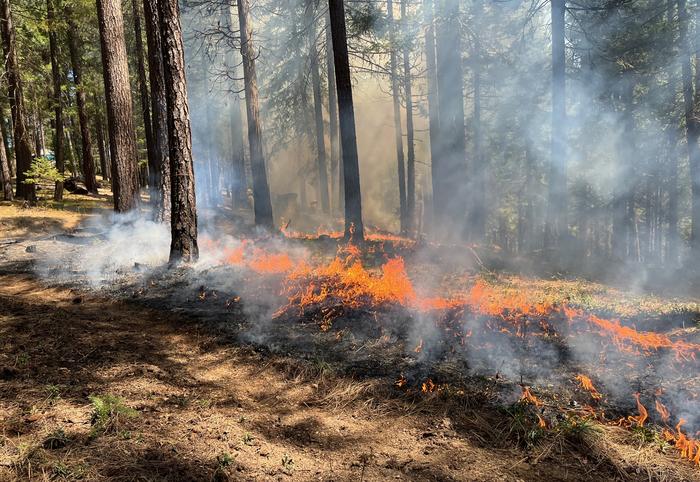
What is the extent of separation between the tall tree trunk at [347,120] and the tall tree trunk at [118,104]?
628cm

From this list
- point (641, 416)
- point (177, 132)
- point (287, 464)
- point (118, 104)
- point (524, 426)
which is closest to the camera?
point (287, 464)

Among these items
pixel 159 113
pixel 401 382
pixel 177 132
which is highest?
pixel 159 113

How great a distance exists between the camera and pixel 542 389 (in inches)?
170

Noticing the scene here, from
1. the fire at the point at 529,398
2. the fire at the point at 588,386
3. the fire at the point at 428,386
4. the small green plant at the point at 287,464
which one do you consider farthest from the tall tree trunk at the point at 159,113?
the fire at the point at 588,386

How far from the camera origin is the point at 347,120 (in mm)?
11188

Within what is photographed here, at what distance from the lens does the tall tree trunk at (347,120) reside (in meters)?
10.8

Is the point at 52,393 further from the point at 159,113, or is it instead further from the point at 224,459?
the point at 159,113

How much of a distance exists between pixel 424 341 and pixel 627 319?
308 centimetres

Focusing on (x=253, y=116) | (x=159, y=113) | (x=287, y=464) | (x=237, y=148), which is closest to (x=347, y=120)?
(x=253, y=116)

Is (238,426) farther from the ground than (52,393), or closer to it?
closer to it

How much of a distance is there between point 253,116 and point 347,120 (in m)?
4.20

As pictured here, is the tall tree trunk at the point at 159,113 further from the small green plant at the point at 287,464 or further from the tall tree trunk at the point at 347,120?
the small green plant at the point at 287,464

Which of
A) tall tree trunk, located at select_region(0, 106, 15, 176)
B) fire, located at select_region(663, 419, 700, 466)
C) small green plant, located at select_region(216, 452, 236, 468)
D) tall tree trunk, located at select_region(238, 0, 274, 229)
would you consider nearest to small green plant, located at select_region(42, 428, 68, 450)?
small green plant, located at select_region(216, 452, 236, 468)

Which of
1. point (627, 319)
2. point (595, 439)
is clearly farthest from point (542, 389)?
point (627, 319)
